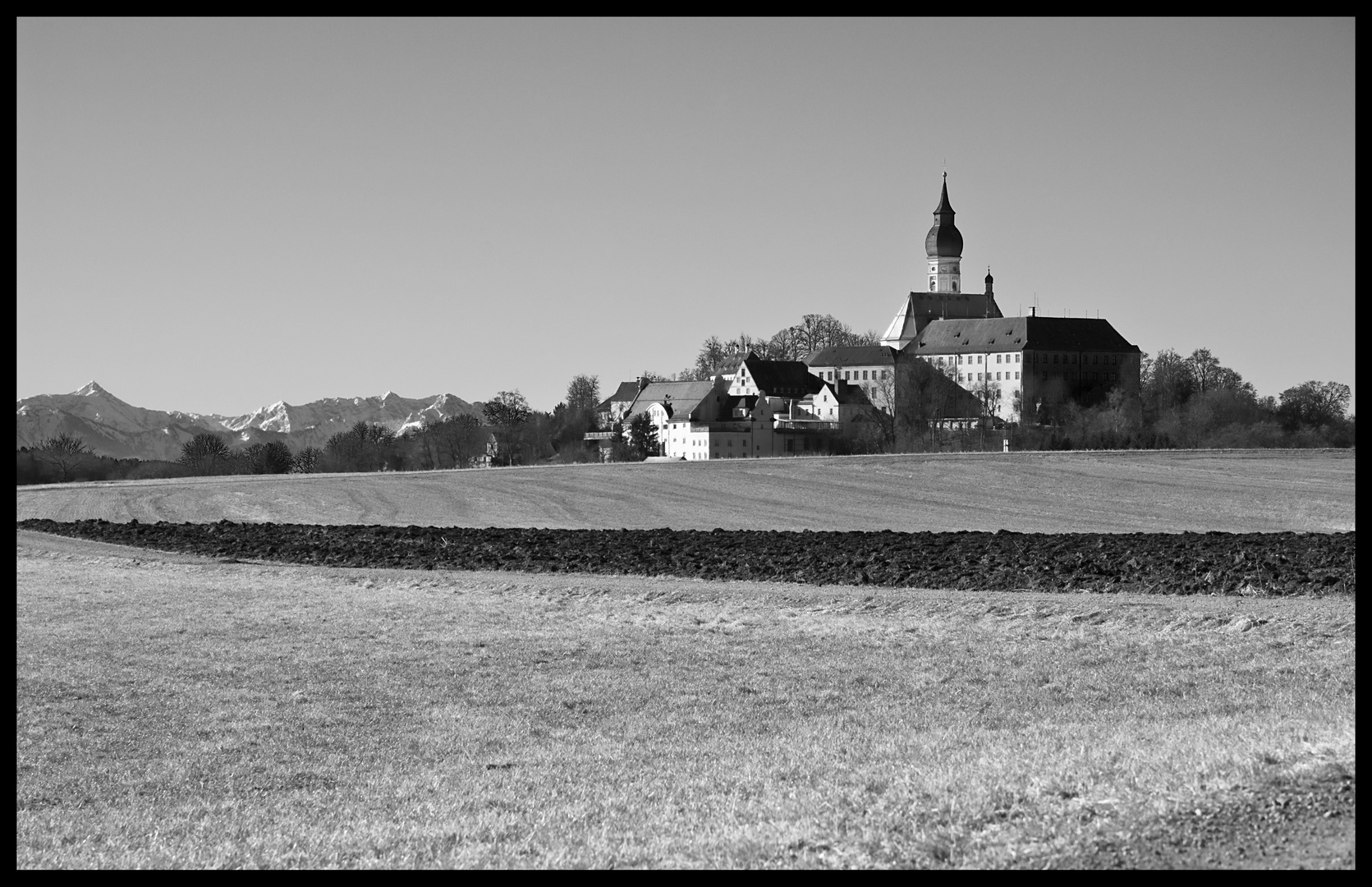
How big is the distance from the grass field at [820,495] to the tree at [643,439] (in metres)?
73.5

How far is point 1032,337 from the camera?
18600 cm

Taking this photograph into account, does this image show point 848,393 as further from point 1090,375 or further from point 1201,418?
point 1201,418

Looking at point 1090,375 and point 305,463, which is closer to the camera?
point 305,463

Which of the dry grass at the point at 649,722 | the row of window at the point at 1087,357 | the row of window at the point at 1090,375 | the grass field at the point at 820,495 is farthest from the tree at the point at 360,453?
the dry grass at the point at 649,722

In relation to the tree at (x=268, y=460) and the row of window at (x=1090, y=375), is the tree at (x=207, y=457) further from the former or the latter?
the row of window at (x=1090, y=375)

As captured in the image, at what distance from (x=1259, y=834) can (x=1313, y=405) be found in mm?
126137

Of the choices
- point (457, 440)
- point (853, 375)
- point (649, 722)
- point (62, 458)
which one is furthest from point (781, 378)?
point (649, 722)

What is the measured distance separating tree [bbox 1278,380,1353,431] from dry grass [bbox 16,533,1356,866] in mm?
105422

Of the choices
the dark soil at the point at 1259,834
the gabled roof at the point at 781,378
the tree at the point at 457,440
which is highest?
the gabled roof at the point at 781,378

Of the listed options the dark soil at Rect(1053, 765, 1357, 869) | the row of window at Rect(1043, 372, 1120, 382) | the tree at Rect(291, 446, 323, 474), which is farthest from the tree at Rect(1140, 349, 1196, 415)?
the dark soil at Rect(1053, 765, 1357, 869)

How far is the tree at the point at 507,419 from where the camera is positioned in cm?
14525

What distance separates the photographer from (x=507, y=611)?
77.3 ft
